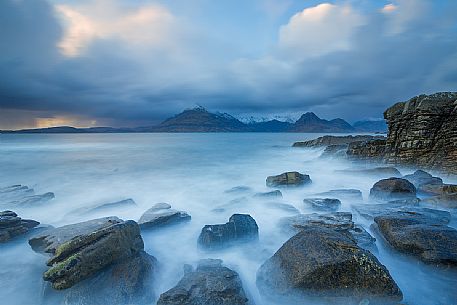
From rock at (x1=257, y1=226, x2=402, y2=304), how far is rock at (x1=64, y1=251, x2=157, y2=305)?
236 cm

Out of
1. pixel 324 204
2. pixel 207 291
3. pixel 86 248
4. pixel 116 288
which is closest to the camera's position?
pixel 207 291

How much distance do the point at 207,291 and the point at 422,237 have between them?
197 inches

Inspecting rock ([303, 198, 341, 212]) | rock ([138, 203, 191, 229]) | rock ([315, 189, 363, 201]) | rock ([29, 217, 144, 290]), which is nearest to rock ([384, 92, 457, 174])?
rock ([315, 189, 363, 201])

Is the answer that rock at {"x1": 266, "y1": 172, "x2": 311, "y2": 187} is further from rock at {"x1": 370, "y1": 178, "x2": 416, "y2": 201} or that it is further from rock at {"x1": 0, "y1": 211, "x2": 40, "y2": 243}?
rock at {"x1": 0, "y1": 211, "x2": 40, "y2": 243}

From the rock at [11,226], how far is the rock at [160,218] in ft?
10.9

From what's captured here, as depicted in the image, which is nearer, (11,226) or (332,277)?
(332,277)

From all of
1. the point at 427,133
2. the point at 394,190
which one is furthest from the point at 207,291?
the point at 427,133

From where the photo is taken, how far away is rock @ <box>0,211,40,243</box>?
24.6ft

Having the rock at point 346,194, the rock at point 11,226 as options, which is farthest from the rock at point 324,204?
the rock at point 11,226

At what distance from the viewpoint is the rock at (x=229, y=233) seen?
719 cm

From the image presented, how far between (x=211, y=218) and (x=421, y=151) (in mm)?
15652

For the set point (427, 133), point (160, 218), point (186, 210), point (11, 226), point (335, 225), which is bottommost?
point (186, 210)

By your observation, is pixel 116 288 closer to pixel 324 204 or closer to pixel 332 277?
pixel 332 277

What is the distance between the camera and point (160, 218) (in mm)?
8734
